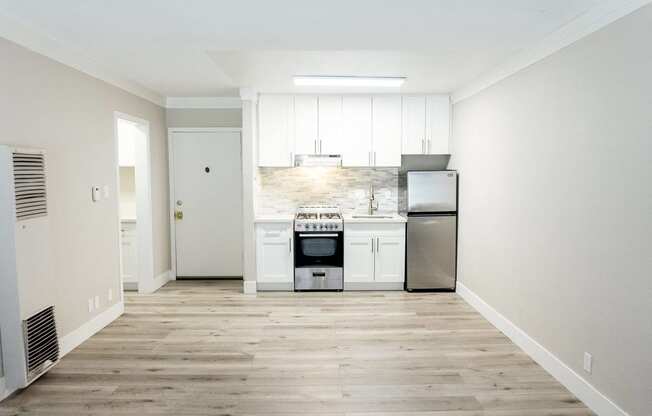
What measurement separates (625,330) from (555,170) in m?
1.16

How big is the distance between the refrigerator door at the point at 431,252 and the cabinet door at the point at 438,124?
928mm

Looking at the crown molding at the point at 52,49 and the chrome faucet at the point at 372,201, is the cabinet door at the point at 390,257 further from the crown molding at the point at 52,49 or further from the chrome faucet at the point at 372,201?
the crown molding at the point at 52,49

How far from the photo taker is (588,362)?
8.53 ft

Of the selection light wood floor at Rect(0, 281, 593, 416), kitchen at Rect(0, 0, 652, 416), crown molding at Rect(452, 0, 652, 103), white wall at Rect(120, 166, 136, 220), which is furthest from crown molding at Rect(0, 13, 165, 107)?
crown molding at Rect(452, 0, 652, 103)

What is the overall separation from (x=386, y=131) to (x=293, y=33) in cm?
256

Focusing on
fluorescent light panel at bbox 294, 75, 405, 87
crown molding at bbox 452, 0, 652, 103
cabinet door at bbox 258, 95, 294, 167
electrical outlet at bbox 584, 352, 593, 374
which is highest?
fluorescent light panel at bbox 294, 75, 405, 87

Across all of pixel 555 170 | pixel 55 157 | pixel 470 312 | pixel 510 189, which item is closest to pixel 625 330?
pixel 555 170

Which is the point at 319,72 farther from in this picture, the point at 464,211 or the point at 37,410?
the point at 37,410

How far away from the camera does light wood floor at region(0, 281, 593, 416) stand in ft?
8.50

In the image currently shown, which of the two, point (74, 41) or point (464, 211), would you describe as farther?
point (464, 211)

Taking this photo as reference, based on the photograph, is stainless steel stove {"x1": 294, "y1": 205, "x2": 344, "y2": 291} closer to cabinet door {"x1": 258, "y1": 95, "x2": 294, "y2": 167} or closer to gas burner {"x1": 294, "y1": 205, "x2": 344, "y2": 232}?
gas burner {"x1": 294, "y1": 205, "x2": 344, "y2": 232}

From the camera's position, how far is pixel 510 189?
3.61 metres

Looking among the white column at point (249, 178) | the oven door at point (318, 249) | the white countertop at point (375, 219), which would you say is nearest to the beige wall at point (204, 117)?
the white column at point (249, 178)

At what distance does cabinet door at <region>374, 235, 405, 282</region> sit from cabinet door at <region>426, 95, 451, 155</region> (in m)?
1.25
